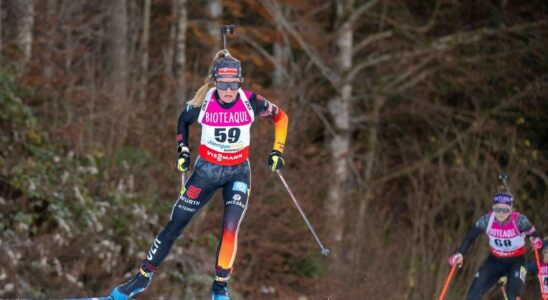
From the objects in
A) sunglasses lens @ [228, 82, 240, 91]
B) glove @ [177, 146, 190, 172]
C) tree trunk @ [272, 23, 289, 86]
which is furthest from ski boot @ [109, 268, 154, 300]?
tree trunk @ [272, 23, 289, 86]

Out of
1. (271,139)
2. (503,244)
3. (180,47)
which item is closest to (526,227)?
(503,244)

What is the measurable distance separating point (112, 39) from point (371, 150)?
798 cm

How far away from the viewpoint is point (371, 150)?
23.4 metres

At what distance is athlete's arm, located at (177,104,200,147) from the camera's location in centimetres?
822

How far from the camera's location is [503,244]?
12.2 m

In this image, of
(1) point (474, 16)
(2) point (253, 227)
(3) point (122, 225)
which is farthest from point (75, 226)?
(1) point (474, 16)

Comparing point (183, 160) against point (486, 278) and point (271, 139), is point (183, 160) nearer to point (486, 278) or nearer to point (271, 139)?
point (486, 278)

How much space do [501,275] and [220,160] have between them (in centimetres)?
598

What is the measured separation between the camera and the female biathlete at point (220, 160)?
26.5 ft

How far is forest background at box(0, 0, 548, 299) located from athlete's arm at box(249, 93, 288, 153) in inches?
174

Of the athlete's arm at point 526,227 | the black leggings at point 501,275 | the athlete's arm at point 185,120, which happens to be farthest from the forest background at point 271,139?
the athlete's arm at point 185,120

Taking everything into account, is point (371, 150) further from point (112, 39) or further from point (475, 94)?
point (112, 39)

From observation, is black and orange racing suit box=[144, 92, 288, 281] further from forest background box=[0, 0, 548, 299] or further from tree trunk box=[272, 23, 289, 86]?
tree trunk box=[272, 23, 289, 86]

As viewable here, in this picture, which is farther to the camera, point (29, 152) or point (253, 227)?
point (253, 227)
